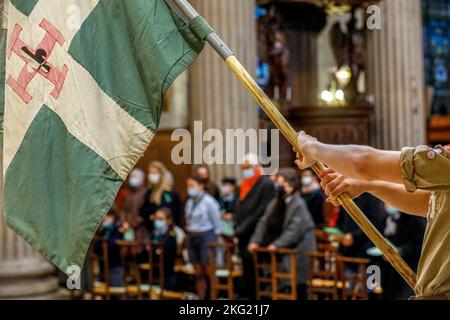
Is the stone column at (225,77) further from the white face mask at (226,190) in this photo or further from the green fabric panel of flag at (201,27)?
the green fabric panel of flag at (201,27)

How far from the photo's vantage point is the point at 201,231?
31.9 ft

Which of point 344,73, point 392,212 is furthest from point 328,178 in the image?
point 344,73

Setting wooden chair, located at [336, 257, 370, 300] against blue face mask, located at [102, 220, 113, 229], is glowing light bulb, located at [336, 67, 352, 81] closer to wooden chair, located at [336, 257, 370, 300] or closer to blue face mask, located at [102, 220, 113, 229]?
blue face mask, located at [102, 220, 113, 229]

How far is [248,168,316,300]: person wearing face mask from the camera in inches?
338

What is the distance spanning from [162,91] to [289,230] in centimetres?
575

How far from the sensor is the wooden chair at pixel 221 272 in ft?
28.9

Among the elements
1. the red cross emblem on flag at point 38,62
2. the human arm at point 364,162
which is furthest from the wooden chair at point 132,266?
the human arm at point 364,162

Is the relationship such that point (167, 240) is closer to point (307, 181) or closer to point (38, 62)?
point (307, 181)

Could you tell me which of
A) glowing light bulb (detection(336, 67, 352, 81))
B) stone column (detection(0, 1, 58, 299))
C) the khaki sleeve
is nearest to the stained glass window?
glowing light bulb (detection(336, 67, 352, 81))

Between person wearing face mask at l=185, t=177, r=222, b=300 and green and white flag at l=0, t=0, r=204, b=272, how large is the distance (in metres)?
6.64

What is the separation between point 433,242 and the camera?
105 inches

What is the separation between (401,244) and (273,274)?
1.36 metres
